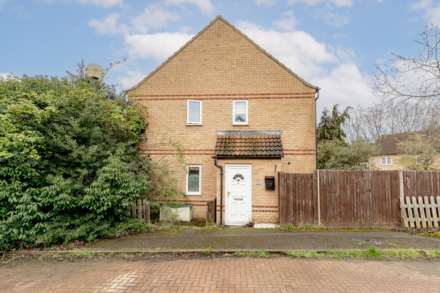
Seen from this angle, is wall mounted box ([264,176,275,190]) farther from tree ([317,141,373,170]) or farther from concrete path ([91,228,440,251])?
tree ([317,141,373,170])

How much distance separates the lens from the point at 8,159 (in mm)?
6977

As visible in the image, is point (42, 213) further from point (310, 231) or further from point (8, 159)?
point (310, 231)

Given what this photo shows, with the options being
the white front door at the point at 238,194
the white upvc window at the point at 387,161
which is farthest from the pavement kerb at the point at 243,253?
the white upvc window at the point at 387,161

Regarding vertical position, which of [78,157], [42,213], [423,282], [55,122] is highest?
[55,122]

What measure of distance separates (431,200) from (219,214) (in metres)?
7.52

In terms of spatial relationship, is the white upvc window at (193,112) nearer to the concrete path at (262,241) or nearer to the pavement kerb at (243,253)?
the concrete path at (262,241)

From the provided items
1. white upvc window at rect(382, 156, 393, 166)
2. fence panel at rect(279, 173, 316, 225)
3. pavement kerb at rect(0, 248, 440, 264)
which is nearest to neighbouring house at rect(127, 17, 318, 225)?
fence panel at rect(279, 173, 316, 225)

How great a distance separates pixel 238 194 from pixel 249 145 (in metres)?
2.05

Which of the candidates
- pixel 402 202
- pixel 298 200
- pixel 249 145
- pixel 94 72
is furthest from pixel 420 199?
pixel 94 72

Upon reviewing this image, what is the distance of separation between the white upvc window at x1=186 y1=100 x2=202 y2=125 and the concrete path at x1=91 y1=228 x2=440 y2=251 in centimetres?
525

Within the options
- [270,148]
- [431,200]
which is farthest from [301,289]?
[431,200]

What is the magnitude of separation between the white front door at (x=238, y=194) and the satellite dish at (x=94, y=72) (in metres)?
6.91

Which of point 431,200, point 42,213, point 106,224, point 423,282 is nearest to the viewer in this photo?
point 423,282

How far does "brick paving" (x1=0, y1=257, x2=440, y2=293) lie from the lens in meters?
4.62
